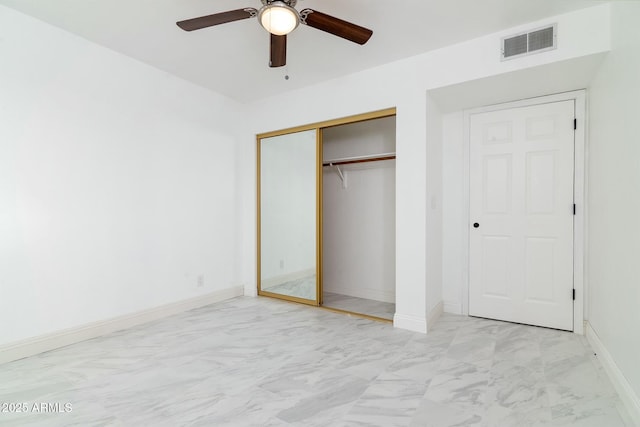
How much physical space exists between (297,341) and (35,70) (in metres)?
3.00

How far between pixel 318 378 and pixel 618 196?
225 cm

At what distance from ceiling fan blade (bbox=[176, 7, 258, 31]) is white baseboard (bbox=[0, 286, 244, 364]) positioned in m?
2.54

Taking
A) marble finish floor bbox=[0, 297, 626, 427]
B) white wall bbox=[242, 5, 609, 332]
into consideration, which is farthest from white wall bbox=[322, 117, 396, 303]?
marble finish floor bbox=[0, 297, 626, 427]

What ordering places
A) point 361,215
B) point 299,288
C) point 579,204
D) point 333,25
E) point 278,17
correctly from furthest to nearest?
point 361,215 → point 299,288 → point 579,204 → point 333,25 → point 278,17

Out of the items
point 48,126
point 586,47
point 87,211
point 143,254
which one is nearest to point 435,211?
point 586,47

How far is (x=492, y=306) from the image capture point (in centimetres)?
312

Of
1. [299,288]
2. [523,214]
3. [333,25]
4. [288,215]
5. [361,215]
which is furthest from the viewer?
[361,215]

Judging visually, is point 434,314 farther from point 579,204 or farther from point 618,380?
point 579,204

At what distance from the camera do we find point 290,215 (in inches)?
152

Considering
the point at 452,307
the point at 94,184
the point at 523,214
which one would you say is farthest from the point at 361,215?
the point at 94,184

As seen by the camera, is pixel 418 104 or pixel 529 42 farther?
pixel 418 104

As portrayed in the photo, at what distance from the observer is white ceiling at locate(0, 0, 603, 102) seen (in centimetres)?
217

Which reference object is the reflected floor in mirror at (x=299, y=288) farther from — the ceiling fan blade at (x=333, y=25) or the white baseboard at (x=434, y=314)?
the ceiling fan blade at (x=333, y=25)

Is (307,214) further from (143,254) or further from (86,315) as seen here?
(86,315)
